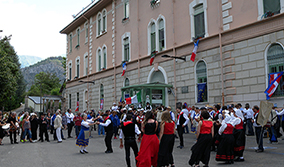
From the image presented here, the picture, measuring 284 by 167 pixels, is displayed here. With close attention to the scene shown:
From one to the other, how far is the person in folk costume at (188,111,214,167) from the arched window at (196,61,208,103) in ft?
35.1

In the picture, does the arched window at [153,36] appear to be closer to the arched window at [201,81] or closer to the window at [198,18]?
the window at [198,18]

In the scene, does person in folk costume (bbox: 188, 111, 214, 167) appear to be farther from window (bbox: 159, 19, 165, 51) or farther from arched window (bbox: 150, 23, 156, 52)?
arched window (bbox: 150, 23, 156, 52)

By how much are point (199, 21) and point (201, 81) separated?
4229 mm

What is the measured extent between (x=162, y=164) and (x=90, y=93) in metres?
27.7

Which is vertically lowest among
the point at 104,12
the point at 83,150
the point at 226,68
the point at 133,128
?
the point at 83,150

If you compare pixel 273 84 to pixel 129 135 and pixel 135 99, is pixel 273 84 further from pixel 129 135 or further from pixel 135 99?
pixel 135 99

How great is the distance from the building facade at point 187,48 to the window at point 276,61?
49 mm

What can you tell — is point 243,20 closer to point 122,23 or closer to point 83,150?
point 83,150

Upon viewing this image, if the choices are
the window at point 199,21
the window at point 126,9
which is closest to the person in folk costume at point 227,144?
the window at point 199,21

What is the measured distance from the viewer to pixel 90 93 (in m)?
34.4

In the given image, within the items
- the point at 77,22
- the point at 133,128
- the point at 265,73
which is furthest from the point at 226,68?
the point at 77,22

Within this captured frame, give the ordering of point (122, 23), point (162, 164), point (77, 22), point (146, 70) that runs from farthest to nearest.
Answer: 1. point (77, 22)
2. point (122, 23)
3. point (146, 70)
4. point (162, 164)

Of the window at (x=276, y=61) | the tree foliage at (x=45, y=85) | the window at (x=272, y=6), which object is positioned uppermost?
the tree foliage at (x=45, y=85)

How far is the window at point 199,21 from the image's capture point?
1938 cm
